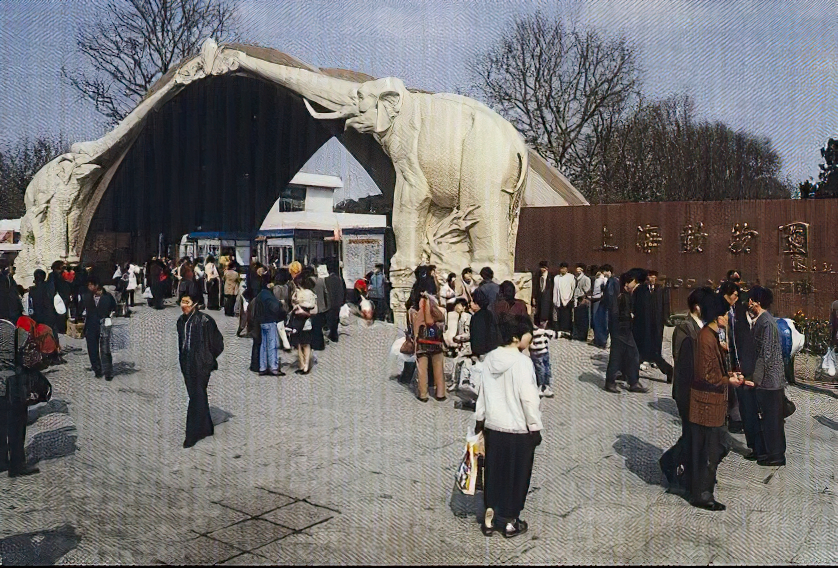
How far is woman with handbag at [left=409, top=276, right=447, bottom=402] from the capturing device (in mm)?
9211

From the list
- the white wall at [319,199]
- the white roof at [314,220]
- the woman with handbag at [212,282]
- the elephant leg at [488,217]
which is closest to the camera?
the elephant leg at [488,217]

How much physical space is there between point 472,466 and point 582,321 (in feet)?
29.0

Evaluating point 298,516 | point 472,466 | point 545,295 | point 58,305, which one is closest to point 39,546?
point 298,516

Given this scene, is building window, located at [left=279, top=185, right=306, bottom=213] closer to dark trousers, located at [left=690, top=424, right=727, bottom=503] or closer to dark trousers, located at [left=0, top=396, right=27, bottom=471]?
dark trousers, located at [left=0, top=396, right=27, bottom=471]

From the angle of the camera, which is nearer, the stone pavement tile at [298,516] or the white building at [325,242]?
the stone pavement tile at [298,516]

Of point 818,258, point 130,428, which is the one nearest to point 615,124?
point 818,258

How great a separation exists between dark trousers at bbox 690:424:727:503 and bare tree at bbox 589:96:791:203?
2312 centimetres

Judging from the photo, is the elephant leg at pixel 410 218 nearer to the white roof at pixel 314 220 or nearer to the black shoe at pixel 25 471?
the black shoe at pixel 25 471

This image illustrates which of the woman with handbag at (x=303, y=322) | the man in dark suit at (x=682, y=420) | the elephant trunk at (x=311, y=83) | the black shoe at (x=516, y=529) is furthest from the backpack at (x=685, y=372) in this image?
the elephant trunk at (x=311, y=83)

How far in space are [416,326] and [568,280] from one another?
218 inches

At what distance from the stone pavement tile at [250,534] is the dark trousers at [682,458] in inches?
120

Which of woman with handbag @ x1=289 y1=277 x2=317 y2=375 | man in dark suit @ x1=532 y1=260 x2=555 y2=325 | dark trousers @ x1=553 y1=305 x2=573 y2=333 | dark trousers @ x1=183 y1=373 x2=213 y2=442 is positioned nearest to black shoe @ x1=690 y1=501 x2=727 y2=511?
dark trousers @ x1=183 y1=373 x2=213 y2=442

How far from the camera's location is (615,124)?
28.2 m

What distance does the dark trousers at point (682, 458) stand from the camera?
6129 mm
